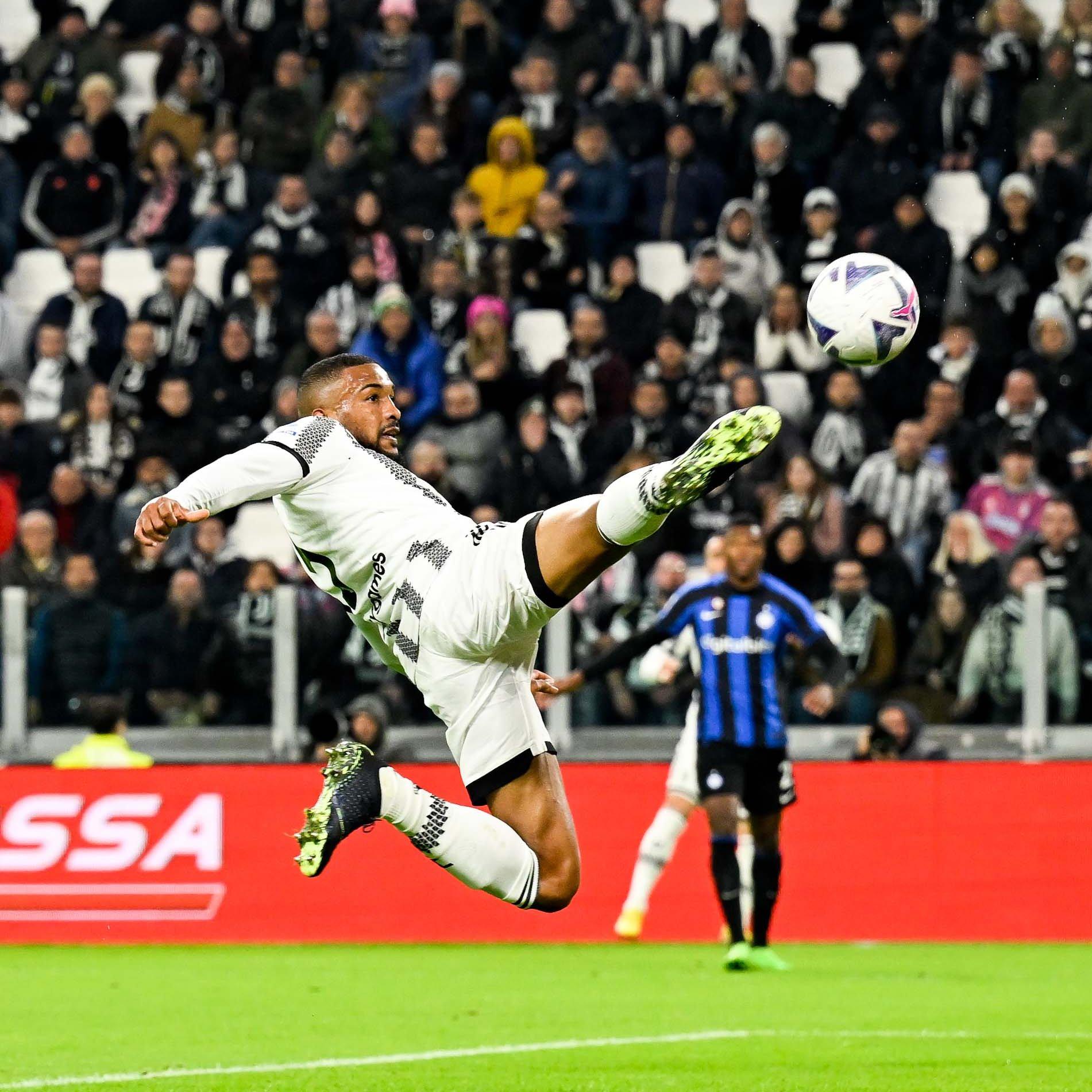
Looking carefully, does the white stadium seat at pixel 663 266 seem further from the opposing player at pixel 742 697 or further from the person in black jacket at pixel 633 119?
the opposing player at pixel 742 697

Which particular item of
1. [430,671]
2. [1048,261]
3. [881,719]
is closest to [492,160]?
[1048,261]

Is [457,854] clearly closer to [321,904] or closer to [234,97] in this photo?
[321,904]

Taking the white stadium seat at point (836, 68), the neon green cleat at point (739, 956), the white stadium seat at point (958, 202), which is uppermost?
the white stadium seat at point (836, 68)

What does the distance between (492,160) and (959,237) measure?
3.64m

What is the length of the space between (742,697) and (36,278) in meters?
9.33

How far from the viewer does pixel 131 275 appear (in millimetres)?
18016

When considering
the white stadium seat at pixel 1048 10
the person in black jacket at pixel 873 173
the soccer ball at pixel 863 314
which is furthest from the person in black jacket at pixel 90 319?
the soccer ball at pixel 863 314

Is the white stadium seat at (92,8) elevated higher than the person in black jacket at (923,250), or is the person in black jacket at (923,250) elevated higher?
the white stadium seat at (92,8)

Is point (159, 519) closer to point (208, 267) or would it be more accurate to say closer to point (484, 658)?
point (484, 658)

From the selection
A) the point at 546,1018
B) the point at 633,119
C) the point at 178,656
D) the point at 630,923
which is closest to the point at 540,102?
the point at 633,119

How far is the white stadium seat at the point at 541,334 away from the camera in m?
16.7

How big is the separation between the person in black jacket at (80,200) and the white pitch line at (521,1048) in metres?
11.3

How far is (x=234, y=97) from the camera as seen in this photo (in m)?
18.7

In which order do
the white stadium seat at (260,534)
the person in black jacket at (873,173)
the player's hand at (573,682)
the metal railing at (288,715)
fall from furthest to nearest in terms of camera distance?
1. the person in black jacket at (873,173)
2. the white stadium seat at (260,534)
3. the metal railing at (288,715)
4. the player's hand at (573,682)
